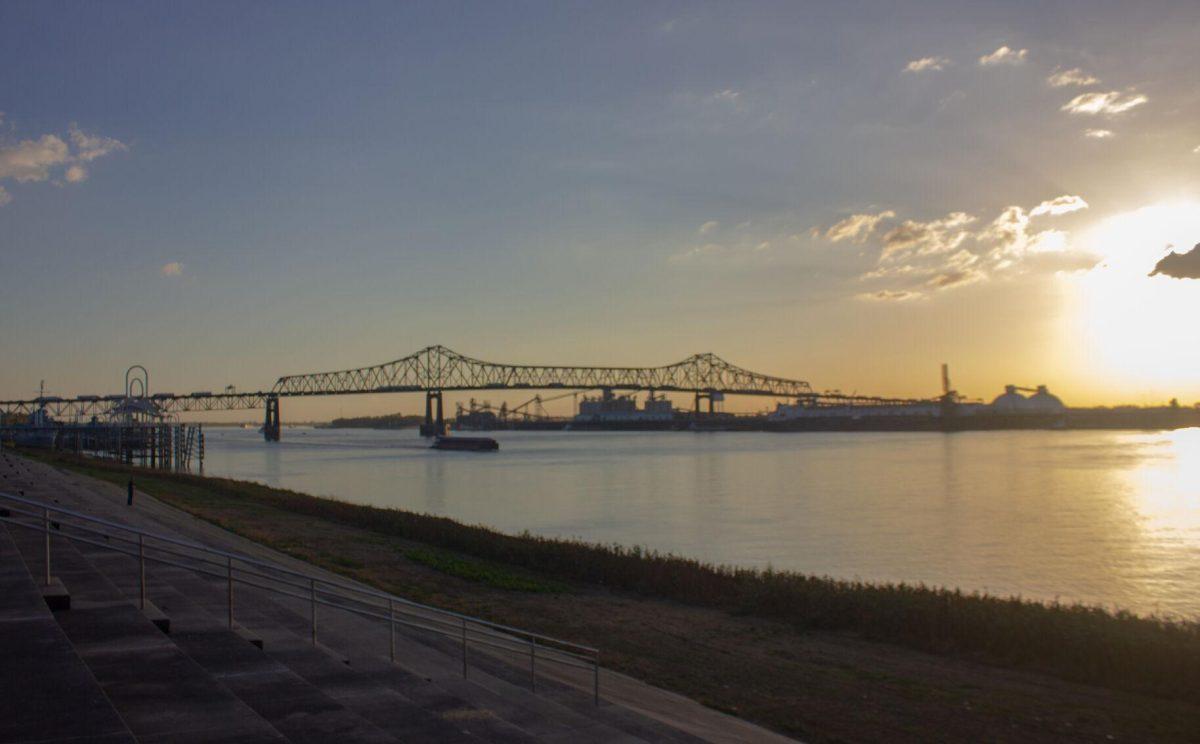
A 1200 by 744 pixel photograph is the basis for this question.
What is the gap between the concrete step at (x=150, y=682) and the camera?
6.01 metres

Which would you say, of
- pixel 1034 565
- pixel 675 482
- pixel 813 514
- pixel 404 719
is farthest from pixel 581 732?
pixel 675 482

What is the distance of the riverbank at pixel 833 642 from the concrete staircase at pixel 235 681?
337 centimetres

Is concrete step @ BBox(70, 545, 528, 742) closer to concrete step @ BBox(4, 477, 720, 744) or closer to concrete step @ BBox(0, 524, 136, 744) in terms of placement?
concrete step @ BBox(4, 477, 720, 744)

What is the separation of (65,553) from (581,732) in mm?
8580

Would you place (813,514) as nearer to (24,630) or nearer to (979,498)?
(979,498)

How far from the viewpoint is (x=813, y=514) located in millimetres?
42375

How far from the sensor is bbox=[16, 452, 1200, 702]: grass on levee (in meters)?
12.8

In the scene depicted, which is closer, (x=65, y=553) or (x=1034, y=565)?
(x=65, y=553)

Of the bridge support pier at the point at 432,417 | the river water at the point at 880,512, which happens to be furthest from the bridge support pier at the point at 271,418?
the river water at the point at 880,512

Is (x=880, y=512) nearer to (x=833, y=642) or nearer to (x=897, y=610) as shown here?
(x=897, y=610)

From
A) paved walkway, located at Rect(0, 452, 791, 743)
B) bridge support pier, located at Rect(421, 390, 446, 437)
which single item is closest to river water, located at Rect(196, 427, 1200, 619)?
paved walkway, located at Rect(0, 452, 791, 743)

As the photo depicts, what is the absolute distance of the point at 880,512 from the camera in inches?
1700

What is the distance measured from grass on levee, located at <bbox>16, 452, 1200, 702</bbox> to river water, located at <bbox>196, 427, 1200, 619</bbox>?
701cm

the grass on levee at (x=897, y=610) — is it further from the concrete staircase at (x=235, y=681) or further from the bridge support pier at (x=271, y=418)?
the bridge support pier at (x=271, y=418)
